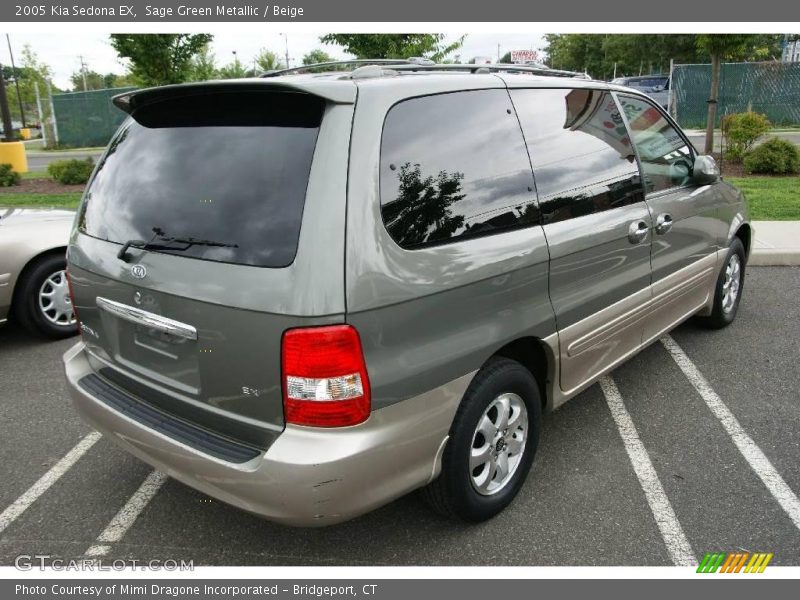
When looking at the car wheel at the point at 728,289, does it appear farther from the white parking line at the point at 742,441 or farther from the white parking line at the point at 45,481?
the white parking line at the point at 45,481

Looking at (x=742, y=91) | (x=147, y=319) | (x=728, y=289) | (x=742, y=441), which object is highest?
(x=742, y=91)

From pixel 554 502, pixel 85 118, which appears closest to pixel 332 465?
pixel 554 502

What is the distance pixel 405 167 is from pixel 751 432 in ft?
8.44

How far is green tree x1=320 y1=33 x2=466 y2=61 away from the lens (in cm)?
1146

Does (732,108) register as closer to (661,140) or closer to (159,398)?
(661,140)

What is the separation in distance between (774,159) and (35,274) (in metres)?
11.8

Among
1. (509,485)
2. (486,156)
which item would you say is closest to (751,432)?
(509,485)

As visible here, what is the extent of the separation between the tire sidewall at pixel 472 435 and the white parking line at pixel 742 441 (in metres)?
1.14

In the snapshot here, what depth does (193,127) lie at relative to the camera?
2.51m

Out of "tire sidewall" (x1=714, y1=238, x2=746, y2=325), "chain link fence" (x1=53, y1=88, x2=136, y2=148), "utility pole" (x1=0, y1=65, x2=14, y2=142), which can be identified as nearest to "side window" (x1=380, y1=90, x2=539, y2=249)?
"tire sidewall" (x1=714, y1=238, x2=746, y2=325)

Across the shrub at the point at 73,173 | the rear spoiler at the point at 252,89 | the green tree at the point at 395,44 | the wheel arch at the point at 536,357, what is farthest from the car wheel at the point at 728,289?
the shrub at the point at 73,173

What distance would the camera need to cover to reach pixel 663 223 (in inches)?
145

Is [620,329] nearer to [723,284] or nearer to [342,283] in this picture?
[723,284]

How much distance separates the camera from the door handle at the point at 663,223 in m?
3.64
